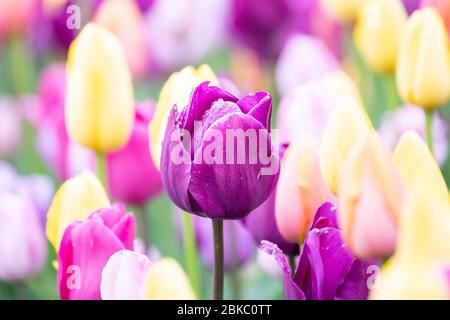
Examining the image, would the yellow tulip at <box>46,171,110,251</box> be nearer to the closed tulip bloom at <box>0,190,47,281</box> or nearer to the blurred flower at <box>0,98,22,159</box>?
the closed tulip bloom at <box>0,190,47,281</box>

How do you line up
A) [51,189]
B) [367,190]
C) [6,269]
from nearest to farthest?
1. [367,190]
2. [6,269]
3. [51,189]

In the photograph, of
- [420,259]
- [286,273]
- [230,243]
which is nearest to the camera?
[420,259]

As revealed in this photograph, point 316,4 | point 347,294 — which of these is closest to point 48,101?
point 316,4

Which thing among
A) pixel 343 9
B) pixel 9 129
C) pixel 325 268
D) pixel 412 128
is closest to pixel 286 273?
pixel 325 268

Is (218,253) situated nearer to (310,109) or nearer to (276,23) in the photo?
(310,109)

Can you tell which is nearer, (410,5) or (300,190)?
(300,190)

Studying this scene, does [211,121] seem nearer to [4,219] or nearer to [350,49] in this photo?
[4,219]

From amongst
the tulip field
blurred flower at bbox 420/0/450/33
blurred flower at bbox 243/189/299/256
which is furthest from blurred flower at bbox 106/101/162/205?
blurred flower at bbox 420/0/450/33

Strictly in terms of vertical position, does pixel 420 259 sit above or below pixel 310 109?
below
